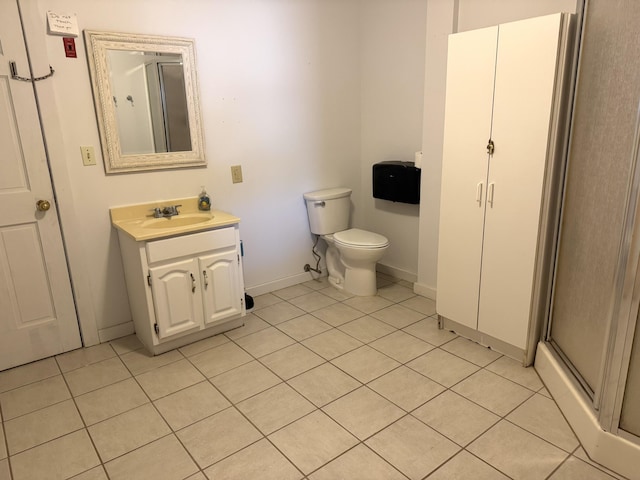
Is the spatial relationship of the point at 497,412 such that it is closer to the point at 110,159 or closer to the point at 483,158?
the point at 483,158

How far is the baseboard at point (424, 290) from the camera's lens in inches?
128

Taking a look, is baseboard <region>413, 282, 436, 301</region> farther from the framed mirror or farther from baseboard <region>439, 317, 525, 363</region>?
the framed mirror

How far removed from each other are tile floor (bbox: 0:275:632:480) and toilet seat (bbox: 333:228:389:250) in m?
0.61

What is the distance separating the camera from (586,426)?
1.76 metres

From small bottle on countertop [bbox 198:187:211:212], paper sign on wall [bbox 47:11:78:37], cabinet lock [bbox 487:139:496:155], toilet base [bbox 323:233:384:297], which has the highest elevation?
paper sign on wall [bbox 47:11:78:37]

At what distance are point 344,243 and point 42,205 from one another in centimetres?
194

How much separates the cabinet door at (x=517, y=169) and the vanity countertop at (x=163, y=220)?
1.52 m

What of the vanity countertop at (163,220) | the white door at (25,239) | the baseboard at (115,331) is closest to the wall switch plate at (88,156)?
the white door at (25,239)

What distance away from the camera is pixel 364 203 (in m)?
3.91

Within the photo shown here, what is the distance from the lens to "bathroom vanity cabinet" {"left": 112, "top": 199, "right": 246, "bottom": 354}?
243 centimetres

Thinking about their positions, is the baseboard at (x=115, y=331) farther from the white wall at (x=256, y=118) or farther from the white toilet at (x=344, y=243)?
the white toilet at (x=344, y=243)

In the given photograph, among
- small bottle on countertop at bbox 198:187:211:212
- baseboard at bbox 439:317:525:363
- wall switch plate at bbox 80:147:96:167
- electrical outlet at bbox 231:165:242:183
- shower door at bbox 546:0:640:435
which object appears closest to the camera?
shower door at bbox 546:0:640:435

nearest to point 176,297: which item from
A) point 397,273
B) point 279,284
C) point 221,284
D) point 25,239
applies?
point 221,284

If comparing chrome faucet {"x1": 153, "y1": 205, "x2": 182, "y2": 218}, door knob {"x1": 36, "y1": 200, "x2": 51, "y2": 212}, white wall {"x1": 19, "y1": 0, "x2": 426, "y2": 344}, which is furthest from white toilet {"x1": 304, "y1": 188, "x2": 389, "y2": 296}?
door knob {"x1": 36, "y1": 200, "x2": 51, "y2": 212}
